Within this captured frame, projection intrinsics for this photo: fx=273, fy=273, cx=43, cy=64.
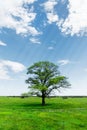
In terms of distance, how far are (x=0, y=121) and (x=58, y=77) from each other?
54.4 meters

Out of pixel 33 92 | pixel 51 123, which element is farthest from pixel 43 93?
pixel 51 123

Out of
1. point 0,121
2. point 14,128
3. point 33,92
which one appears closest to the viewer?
point 14,128

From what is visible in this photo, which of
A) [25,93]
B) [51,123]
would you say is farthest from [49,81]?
[51,123]

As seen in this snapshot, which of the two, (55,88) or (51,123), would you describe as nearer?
(51,123)

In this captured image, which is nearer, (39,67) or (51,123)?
(51,123)

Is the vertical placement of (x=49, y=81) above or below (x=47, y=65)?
below

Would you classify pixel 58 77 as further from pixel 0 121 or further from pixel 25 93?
pixel 0 121

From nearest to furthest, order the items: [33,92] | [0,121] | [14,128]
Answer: [14,128]
[0,121]
[33,92]

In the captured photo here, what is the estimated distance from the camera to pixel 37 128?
33.9 m

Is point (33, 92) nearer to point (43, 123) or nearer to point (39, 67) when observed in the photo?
point (39, 67)

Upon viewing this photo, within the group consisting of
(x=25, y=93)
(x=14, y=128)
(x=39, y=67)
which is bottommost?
(x=14, y=128)

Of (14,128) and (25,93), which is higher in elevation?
(25,93)

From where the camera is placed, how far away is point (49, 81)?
89.0 m

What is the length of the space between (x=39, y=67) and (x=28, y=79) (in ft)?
17.8
